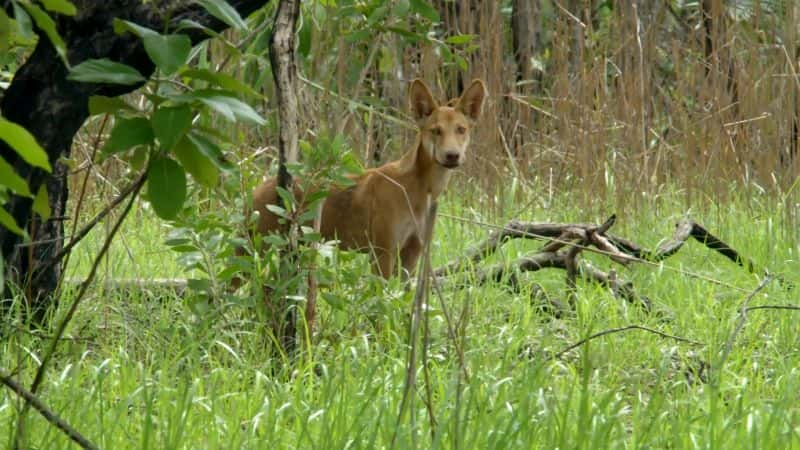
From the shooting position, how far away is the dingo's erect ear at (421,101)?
5969 mm

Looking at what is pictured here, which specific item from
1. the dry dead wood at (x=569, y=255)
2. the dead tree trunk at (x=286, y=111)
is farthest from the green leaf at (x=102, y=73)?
the dry dead wood at (x=569, y=255)

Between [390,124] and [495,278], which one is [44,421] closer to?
[495,278]

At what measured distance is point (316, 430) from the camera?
2.61 m

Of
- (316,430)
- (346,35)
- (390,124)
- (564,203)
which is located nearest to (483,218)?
(564,203)

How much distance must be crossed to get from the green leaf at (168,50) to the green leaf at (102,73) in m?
0.10

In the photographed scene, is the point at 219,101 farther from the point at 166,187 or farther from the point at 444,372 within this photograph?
the point at 444,372

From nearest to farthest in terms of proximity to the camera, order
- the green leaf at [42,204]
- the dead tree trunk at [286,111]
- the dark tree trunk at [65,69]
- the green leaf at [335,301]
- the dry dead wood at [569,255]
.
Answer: the green leaf at [42,204]
the dark tree trunk at [65,69]
the dead tree trunk at [286,111]
the green leaf at [335,301]
the dry dead wood at [569,255]

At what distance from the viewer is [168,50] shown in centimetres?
169

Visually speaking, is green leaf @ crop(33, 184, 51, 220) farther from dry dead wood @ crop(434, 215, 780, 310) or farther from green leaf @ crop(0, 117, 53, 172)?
dry dead wood @ crop(434, 215, 780, 310)

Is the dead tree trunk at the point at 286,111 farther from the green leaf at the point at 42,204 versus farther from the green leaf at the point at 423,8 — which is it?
the green leaf at the point at 42,204

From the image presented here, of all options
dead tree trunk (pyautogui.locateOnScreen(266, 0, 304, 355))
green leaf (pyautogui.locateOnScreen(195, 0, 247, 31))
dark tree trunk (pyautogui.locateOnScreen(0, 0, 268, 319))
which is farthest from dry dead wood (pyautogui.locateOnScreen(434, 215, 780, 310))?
green leaf (pyautogui.locateOnScreen(195, 0, 247, 31))

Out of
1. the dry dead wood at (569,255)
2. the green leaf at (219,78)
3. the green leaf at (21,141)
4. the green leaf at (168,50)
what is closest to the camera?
the green leaf at (21,141)

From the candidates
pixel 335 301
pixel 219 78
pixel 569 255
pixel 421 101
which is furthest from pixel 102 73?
pixel 421 101

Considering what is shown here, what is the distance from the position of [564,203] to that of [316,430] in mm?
4166
